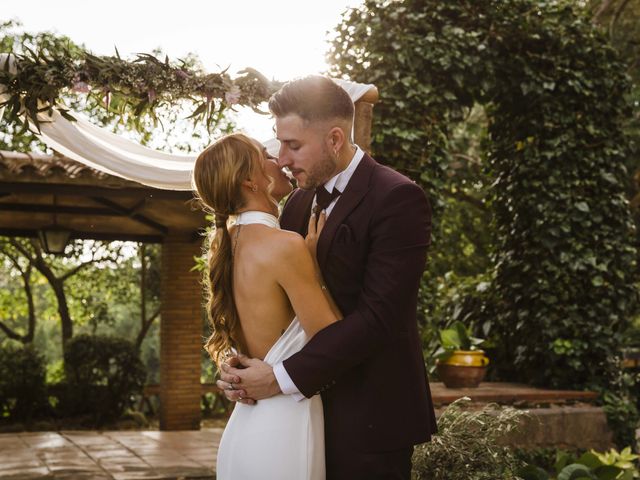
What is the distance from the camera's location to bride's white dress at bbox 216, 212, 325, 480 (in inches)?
87.9

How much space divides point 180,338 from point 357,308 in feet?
28.2

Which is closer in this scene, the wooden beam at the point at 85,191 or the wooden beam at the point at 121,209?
the wooden beam at the point at 85,191

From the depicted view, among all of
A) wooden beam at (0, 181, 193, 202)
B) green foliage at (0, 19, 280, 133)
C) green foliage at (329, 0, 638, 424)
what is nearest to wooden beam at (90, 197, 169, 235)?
wooden beam at (0, 181, 193, 202)

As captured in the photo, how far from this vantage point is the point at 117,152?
520 cm

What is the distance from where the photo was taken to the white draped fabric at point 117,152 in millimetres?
5039

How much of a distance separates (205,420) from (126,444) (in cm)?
708

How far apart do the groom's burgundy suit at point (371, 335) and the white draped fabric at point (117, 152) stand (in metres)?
2.77

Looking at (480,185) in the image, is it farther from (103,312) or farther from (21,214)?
(103,312)

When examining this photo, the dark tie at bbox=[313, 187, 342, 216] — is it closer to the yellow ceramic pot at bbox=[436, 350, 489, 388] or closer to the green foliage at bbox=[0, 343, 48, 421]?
the yellow ceramic pot at bbox=[436, 350, 489, 388]

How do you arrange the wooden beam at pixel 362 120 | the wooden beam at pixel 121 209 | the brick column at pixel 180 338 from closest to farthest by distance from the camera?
the wooden beam at pixel 362 120 → the wooden beam at pixel 121 209 → the brick column at pixel 180 338

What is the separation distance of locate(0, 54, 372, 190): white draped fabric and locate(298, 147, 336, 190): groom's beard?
2.66 m

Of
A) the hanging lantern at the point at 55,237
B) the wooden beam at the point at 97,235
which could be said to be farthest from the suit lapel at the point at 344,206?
the wooden beam at the point at 97,235

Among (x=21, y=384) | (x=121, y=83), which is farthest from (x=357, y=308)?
(x=21, y=384)

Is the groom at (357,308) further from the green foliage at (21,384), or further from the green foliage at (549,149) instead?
the green foliage at (21,384)
